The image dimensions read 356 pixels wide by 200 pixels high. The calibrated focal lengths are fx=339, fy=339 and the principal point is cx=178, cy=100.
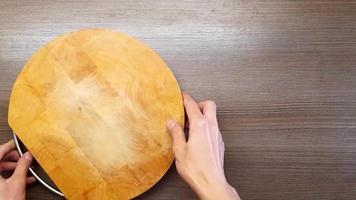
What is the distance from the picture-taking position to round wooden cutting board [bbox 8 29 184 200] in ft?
2.40

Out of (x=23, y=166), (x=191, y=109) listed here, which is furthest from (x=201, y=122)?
(x=23, y=166)

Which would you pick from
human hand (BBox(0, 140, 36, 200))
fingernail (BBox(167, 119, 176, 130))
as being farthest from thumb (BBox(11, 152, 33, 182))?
fingernail (BBox(167, 119, 176, 130))

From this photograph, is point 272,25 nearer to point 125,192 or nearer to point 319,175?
point 319,175

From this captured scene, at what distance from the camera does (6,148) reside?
2.52 ft

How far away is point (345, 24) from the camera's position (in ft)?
2.78

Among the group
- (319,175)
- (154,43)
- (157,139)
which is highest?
(154,43)

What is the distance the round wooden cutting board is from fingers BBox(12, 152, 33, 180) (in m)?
0.02

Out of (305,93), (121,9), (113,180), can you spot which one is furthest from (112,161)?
(305,93)

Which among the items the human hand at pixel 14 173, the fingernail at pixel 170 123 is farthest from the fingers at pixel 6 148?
the fingernail at pixel 170 123

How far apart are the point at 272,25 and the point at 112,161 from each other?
505mm

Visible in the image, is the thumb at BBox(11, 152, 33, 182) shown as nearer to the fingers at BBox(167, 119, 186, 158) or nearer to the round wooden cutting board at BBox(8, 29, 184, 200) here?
the round wooden cutting board at BBox(8, 29, 184, 200)

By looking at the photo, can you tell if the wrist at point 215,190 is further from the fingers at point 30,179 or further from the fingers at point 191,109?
the fingers at point 30,179

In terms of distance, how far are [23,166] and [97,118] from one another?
0.63 ft

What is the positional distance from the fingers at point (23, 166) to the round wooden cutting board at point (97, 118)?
0.02m
